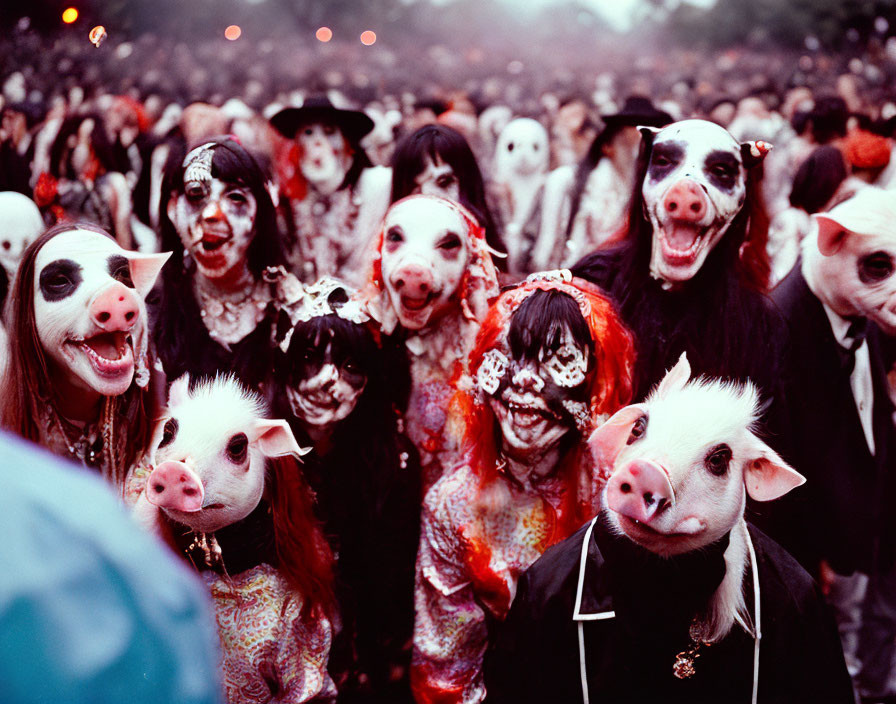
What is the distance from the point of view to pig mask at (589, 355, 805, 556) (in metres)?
1.80

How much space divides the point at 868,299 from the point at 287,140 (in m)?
2.85

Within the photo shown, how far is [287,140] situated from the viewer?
454 centimetres

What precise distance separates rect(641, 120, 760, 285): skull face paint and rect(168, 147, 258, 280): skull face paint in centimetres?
124

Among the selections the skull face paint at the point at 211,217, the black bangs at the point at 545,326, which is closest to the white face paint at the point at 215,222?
the skull face paint at the point at 211,217

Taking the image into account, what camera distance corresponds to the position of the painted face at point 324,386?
2.66 metres

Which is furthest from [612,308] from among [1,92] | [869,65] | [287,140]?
[869,65]

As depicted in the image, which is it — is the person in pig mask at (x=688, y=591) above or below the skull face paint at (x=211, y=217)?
below

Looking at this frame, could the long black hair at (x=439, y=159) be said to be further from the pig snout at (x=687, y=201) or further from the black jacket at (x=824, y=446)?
the black jacket at (x=824, y=446)

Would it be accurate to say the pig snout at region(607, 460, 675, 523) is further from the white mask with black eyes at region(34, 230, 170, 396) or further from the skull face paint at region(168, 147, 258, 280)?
the skull face paint at region(168, 147, 258, 280)

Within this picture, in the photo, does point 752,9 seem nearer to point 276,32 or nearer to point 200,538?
point 276,32

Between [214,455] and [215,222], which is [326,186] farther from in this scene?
[214,455]

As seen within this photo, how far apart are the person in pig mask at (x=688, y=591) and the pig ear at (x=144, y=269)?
1.28 metres

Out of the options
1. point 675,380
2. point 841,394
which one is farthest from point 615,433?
point 841,394

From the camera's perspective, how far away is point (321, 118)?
440 centimetres
